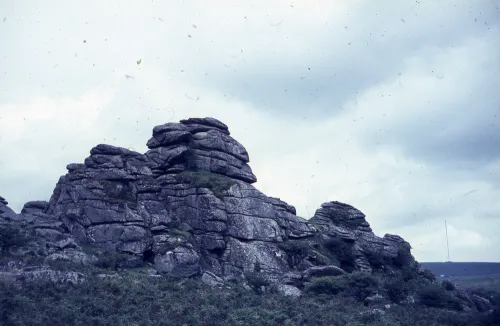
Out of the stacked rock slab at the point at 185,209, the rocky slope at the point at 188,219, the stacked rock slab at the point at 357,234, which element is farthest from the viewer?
the stacked rock slab at the point at 357,234

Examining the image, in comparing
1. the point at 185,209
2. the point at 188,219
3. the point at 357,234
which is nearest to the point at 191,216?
the point at 188,219

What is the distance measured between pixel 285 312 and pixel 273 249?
21.6 m

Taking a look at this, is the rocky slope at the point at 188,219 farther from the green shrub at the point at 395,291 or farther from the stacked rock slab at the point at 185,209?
the green shrub at the point at 395,291

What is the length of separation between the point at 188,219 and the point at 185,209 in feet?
5.12

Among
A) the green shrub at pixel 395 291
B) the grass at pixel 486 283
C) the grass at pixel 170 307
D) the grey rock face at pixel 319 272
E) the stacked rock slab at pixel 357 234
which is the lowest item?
the grass at pixel 170 307

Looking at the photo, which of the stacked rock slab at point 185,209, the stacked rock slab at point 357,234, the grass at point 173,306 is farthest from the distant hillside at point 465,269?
the grass at point 173,306

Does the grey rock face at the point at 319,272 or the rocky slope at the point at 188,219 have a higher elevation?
the rocky slope at the point at 188,219

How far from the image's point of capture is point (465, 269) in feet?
525

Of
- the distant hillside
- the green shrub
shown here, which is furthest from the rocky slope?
the distant hillside

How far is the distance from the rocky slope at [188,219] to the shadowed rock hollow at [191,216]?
14cm

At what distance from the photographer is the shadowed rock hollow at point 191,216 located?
6788 cm

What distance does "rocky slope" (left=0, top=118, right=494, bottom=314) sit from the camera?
219 feet

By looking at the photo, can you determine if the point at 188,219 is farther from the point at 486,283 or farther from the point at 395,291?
the point at 486,283

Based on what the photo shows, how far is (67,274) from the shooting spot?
52562 mm
